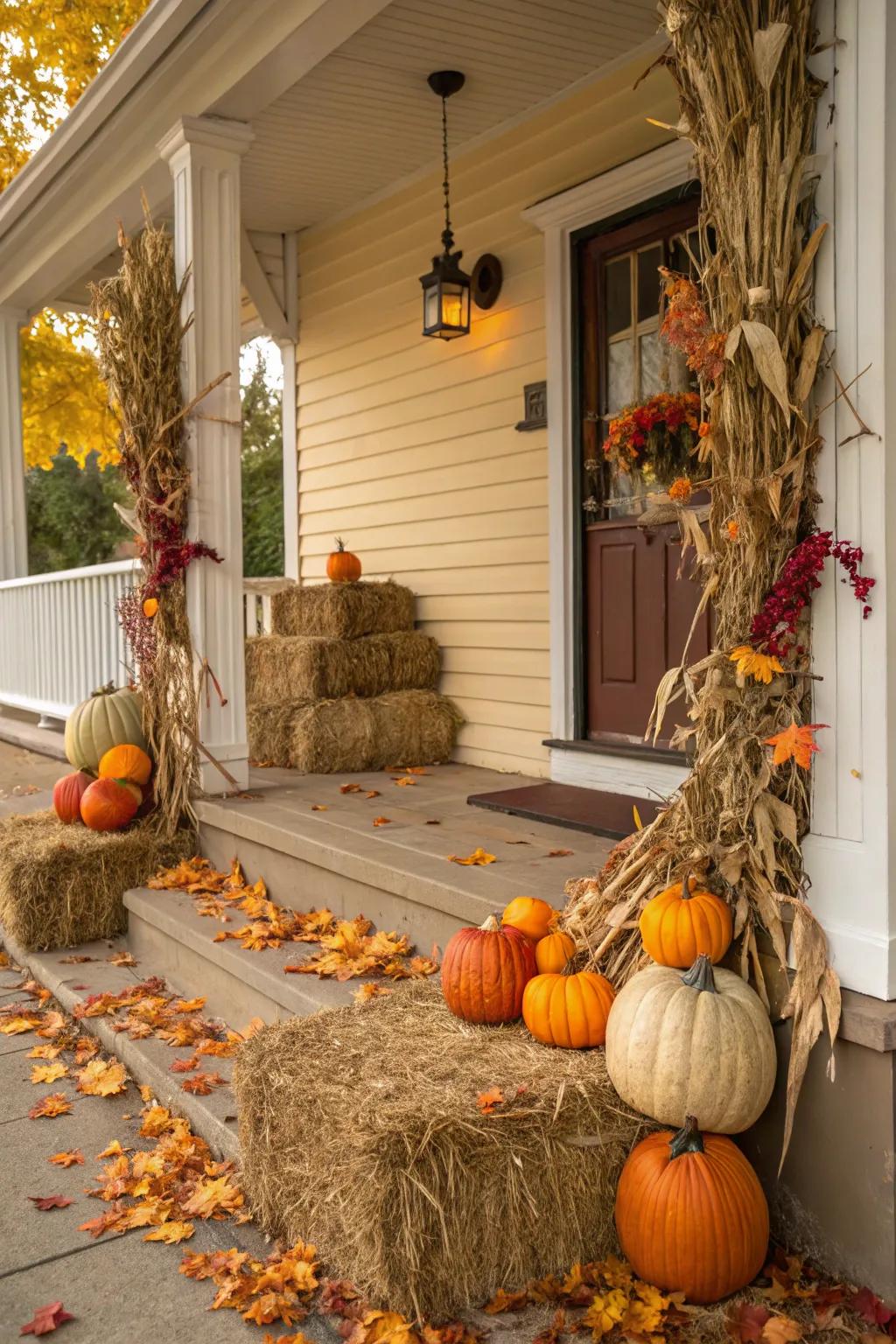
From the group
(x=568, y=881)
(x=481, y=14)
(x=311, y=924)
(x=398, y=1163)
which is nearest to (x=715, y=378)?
(x=568, y=881)

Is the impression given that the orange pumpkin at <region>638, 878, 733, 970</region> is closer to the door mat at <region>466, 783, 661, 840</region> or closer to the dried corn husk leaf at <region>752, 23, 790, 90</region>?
the door mat at <region>466, 783, 661, 840</region>

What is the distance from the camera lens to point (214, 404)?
4492mm

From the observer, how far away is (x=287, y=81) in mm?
4133

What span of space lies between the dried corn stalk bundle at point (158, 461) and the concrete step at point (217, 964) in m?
0.51

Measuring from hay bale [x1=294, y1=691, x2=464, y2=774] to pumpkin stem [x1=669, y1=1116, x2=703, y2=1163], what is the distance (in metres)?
3.31

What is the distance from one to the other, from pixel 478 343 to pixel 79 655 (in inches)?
112

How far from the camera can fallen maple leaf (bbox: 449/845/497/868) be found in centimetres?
325

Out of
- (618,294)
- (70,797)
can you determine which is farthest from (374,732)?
(618,294)

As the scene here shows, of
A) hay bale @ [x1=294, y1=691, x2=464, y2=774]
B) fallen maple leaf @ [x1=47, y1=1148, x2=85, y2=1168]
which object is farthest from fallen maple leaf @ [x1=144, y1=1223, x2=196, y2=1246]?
hay bale @ [x1=294, y1=691, x2=464, y2=774]

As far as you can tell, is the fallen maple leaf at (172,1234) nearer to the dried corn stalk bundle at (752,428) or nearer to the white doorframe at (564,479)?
the dried corn stalk bundle at (752,428)

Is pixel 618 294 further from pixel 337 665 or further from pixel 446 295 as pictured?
pixel 337 665

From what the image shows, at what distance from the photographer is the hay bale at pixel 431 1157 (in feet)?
6.49

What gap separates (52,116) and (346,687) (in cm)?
650

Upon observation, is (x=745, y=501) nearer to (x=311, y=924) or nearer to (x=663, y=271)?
(x=663, y=271)
